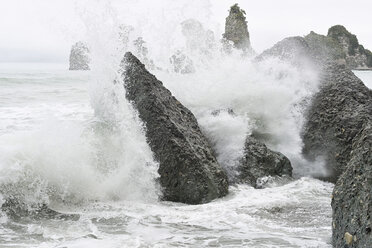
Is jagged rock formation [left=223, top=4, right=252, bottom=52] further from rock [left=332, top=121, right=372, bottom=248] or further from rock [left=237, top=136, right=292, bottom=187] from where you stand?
rock [left=332, top=121, right=372, bottom=248]

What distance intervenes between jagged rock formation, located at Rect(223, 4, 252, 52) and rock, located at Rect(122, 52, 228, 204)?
3397 centimetres

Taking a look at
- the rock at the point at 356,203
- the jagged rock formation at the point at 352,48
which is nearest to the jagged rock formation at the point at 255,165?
the rock at the point at 356,203

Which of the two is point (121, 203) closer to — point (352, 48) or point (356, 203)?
point (356, 203)

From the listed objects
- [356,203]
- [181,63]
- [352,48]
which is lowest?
[356,203]

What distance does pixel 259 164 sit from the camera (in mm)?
5836

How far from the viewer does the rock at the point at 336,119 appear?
5.87 meters

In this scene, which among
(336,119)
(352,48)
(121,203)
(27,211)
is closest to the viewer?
(27,211)

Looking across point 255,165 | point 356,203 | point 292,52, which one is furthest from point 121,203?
point 292,52

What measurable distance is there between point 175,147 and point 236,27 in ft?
127

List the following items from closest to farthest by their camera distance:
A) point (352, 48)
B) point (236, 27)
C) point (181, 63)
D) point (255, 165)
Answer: point (255, 165) < point (181, 63) < point (236, 27) < point (352, 48)

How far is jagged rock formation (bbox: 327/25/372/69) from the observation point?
65.9 meters

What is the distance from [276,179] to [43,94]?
1057 centimetres

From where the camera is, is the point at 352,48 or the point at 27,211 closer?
the point at 27,211

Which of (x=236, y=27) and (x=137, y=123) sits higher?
(x=236, y=27)
